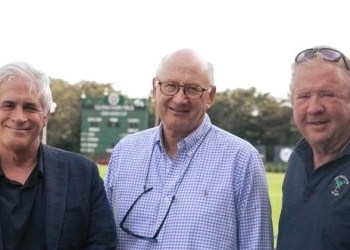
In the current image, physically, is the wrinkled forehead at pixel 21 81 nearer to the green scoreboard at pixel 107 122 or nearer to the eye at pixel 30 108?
the eye at pixel 30 108

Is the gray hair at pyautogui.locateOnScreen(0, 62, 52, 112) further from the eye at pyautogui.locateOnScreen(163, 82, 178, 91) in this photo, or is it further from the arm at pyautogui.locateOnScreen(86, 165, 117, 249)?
the eye at pyautogui.locateOnScreen(163, 82, 178, 91)

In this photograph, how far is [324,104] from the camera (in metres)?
3.18

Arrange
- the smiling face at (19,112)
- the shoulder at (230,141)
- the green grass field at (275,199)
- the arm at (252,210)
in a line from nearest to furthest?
the smiling face at (19,112) → the arm at (252,210) → the shoulder at (230,141) → the green grass field at (275,199)

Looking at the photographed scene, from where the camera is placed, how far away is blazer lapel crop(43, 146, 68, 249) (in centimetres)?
305

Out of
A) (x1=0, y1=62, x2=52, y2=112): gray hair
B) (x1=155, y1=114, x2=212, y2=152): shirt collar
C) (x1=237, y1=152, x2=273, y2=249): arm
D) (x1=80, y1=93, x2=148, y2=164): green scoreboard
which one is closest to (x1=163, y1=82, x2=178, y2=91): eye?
(x1=155, y1=114, x2=212, y2=152): shirt collar

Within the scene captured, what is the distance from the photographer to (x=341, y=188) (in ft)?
10.0

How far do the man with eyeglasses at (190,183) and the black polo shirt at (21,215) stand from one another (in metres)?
0.64

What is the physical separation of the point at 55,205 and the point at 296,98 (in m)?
1.33

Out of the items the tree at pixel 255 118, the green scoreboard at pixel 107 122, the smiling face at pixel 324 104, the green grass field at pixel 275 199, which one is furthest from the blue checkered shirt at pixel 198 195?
the tree at pixel 255 118

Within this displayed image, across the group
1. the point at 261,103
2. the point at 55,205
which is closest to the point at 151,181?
the point at 55,205

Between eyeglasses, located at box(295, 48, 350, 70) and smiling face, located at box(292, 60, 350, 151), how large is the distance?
0.12ft

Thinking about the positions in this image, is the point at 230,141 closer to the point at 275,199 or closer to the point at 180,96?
the point at 180,96

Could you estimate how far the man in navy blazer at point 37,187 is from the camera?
3039 millimetres

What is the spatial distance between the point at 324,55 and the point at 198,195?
3.26ft
